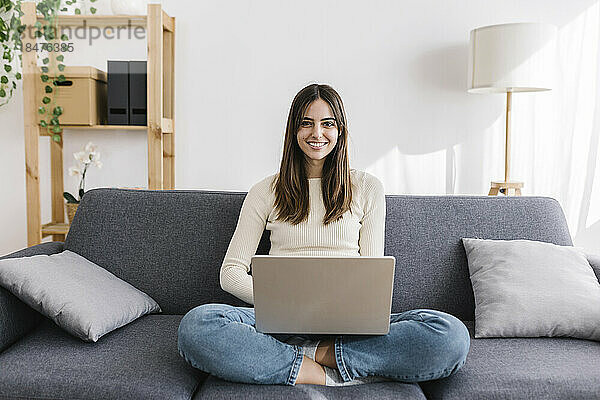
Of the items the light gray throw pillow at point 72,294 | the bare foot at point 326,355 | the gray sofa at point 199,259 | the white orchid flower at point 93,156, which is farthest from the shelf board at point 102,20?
the bare foot at point 326,355

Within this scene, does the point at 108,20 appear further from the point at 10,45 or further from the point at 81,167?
the point at 81,167

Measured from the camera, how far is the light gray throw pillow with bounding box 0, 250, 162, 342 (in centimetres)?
186

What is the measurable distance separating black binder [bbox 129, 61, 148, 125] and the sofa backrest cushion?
100 centimetres

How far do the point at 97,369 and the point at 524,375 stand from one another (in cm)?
109

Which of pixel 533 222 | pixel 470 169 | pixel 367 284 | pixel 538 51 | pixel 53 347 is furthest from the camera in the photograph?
pixel 470 169

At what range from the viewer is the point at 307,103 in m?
2.17

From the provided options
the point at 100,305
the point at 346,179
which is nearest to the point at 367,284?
the point at 346,179

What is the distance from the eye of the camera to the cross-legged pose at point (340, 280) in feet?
5.49

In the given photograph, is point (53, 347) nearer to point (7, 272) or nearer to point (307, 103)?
point (7, 272)

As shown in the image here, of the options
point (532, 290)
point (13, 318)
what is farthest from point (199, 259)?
point (532, 290)

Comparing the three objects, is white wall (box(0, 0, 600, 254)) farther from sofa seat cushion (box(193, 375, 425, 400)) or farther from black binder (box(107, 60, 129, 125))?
sofa seat cushion (box(193, 375, 425, 400))

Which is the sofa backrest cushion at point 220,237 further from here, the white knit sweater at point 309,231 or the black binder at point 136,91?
the black binder at point 136,91

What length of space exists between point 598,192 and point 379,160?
3.79 feet

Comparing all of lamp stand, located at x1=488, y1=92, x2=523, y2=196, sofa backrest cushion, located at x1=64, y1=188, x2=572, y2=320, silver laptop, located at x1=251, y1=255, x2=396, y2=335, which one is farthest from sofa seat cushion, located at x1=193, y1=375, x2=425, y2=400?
lamp stand, located at x1=488, y1=92, x2=523, y2=196
